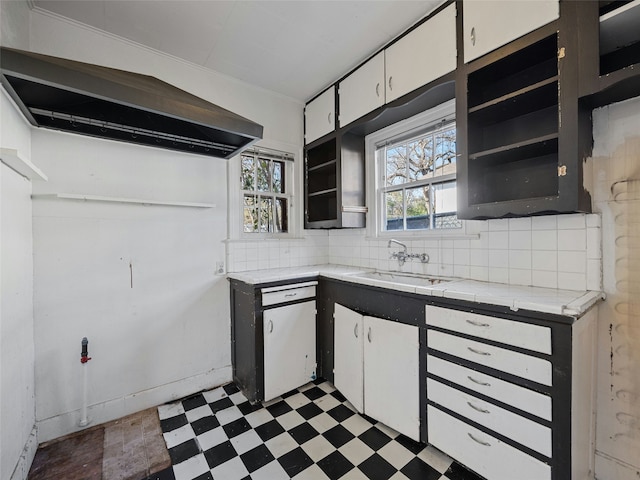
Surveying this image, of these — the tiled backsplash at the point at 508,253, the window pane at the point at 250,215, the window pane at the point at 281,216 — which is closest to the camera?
the tiled backsplash at the point at 508,253

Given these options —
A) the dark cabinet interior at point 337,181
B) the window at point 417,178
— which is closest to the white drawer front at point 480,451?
the window at point 417,178

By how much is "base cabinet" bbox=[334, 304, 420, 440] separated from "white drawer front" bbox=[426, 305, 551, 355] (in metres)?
0.19

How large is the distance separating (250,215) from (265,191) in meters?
0.30

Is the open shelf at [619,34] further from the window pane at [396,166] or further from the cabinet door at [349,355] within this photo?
the cabinet door at [349,355]

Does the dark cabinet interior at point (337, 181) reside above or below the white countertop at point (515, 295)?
above

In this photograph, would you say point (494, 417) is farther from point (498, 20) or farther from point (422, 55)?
point (422, 55)

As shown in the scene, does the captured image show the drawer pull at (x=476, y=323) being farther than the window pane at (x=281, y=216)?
No

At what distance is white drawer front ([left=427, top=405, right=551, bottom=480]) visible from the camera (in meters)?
1.24

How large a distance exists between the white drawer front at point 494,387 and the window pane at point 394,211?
4.13ft

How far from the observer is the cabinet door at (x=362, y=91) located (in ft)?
7.09

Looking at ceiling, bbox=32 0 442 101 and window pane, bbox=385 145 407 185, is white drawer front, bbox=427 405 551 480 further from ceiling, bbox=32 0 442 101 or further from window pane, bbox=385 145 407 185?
ceiling, bbox=32 0 442 101

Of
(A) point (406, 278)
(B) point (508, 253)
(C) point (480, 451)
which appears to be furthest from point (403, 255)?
(C) point (480, 451)

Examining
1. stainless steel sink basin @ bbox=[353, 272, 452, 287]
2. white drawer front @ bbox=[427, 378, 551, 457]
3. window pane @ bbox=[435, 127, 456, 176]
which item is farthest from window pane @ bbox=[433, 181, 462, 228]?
white drawer front @ bbox=[427, 378, 551, 457]

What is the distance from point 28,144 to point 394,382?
8.77 ft
